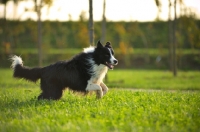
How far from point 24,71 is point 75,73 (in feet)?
5.75

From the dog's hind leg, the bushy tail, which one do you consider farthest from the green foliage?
the dog's hind leg

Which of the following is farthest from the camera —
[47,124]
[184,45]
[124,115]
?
[184,45]

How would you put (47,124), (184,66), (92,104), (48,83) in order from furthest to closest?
(184,66)
(48,83)
(92,104)
(47,124)

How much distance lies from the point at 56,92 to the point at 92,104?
5.18 feet

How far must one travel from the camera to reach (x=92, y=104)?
428 inches

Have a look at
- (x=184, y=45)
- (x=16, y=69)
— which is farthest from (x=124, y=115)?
(x=184, y=45)

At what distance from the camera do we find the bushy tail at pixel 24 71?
40.0ft

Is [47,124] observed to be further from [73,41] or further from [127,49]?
[73,41]

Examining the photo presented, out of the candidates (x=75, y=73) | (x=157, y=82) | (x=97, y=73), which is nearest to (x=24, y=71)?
(x=75, y=73)

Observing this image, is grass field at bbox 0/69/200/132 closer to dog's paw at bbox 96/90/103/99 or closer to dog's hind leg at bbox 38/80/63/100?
dog's paw at bbox 96/90/103/99

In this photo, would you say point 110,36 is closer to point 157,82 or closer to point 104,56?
point 157,82

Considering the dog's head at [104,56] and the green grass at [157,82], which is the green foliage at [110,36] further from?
the dog's head at [104,56]

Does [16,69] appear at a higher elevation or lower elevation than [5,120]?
higher

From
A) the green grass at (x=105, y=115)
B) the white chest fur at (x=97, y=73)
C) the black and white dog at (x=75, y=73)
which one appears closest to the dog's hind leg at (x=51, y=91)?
the black and white dog at (x=75, y=73)
